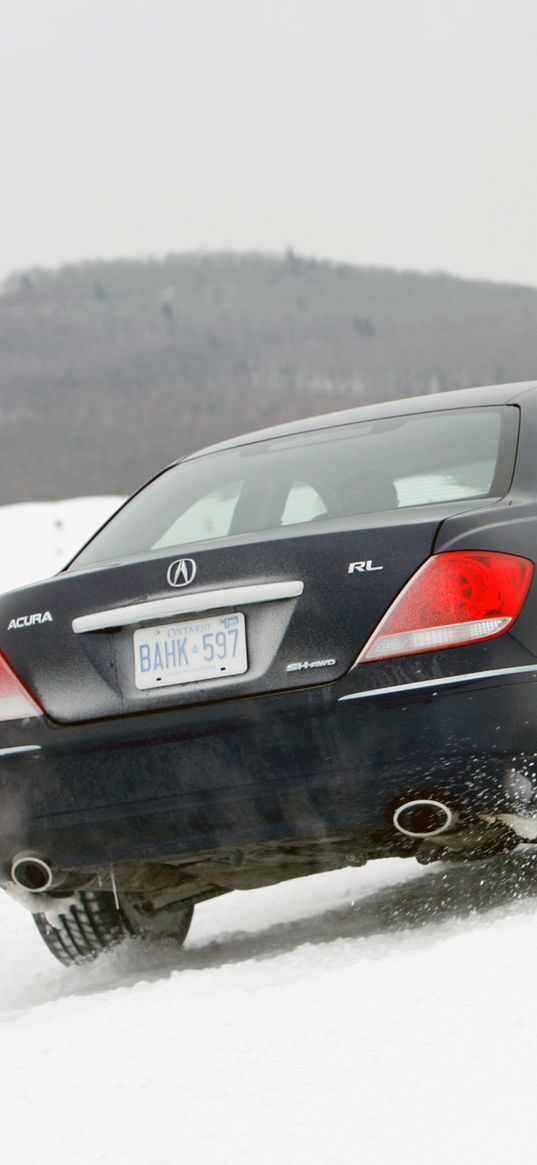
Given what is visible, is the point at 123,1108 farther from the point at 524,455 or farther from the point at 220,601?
the point at 524,455

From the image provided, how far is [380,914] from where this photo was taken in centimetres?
473

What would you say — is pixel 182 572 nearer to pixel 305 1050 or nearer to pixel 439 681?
pixel 439 681

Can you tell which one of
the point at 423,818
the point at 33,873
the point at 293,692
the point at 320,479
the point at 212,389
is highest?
the point at 320,479

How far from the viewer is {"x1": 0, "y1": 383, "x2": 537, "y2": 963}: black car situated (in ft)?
12.0

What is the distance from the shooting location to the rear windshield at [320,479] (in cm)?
414

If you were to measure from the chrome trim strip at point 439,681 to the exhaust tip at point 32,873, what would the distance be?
3.44 feet

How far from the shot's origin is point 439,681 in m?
3.64

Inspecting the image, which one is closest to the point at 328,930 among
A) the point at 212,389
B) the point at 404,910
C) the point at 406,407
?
the point at 404,910

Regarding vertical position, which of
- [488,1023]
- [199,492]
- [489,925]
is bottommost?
[489,925]

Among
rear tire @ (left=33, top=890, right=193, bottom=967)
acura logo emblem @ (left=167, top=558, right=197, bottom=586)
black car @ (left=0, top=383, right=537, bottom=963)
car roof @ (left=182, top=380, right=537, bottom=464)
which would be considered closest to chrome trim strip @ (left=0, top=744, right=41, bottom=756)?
black car @ (left=0, top=383, right=537, bottom=963)

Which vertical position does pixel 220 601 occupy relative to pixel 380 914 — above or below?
above

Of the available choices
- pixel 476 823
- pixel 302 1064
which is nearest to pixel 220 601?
pixel 476 823

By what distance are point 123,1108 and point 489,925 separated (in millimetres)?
1220

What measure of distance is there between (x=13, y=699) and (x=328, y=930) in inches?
54.0
